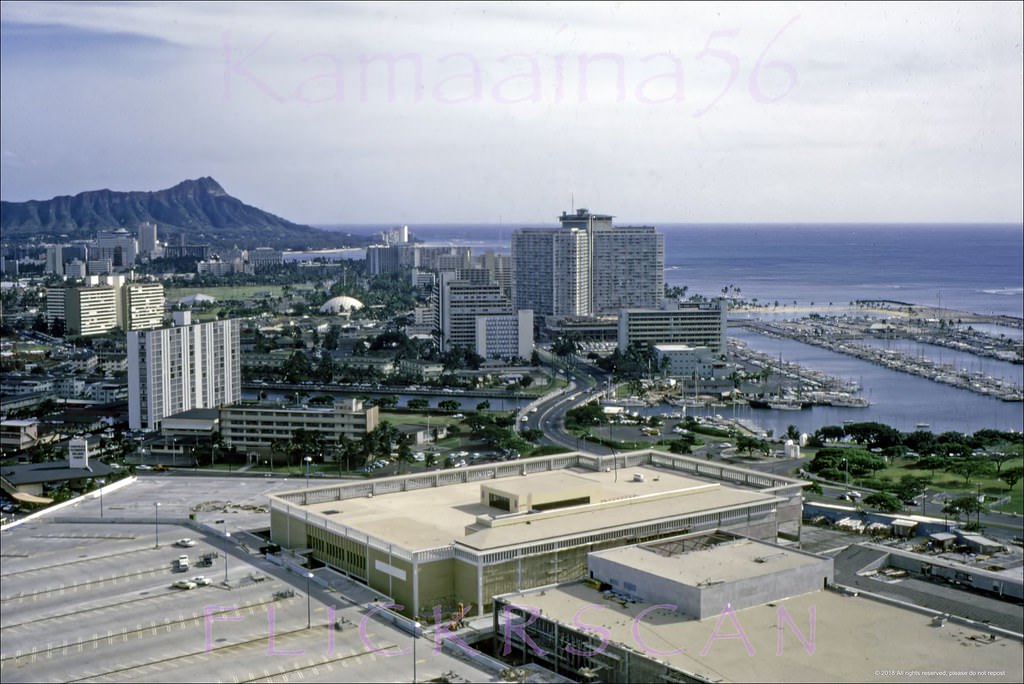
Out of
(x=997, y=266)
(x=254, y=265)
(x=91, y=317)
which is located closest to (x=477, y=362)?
(x=91, y=317)

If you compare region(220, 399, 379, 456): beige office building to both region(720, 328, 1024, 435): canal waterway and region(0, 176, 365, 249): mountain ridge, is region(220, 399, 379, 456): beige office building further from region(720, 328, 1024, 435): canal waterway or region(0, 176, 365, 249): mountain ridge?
region(0, 176, 365, 249): mountain ridge

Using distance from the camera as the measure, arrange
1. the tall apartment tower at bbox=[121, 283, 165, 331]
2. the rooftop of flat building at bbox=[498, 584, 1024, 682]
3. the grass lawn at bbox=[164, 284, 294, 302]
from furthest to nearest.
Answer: the grass lawn at bbox=[164, 284, 294, 302]
the tall apartment tower at bbox=[121, 283, 165, 331]
the rooftop of flat building at bbox=[498, 584, 1024, 682]

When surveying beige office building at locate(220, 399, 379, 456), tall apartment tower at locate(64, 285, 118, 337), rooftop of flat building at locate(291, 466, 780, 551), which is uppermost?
tall apartment tower at locate(64, 285, 118, 337)

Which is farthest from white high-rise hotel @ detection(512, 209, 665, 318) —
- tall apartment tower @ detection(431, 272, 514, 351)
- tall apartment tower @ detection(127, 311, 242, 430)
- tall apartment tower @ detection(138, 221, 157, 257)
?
tall apartment tower @ detection(138, 221, 157, 257)

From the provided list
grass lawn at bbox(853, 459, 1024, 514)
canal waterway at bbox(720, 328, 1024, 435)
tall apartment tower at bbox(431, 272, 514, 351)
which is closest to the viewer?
grass lawn at bbox(853, 459, 1024, 514)

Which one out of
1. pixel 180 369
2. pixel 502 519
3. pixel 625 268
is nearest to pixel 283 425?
pixel 180 369

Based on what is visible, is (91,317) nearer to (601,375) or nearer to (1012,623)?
(601,375)

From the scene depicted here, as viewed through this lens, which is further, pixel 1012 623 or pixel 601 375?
pixel 601 375

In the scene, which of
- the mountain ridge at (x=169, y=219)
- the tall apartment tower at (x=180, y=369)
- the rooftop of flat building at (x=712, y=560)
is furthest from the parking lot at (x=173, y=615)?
the mountain ridge at (x=169, y=219)
